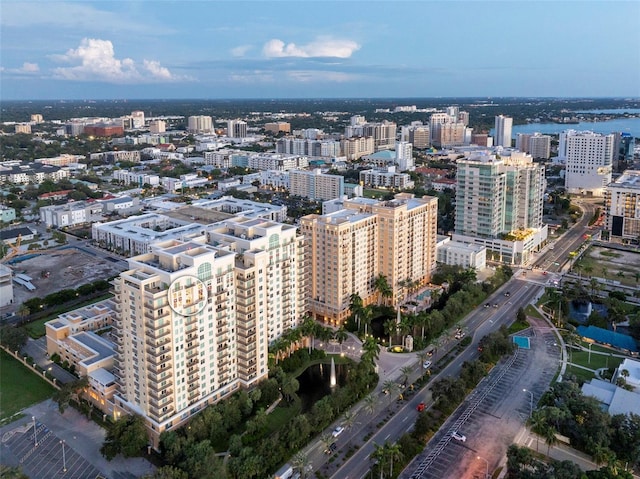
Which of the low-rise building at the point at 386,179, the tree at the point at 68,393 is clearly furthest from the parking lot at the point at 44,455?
the low-rise building at the point at 386,179

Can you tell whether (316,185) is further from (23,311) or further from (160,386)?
(160,386)

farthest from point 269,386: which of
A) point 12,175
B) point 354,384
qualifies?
point 12,175

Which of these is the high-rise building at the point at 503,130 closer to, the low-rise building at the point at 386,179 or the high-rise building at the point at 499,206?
the low-rise building at the point at 386,179

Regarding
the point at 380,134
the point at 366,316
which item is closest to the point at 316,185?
the point at 366,316

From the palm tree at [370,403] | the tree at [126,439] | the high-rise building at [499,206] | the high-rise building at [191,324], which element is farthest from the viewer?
the high-rise building at [499,206]

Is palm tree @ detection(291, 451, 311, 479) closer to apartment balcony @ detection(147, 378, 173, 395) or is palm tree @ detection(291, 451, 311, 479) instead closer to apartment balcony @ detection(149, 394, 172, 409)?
apartment balcony @ detection(149, 394, 172, 409)

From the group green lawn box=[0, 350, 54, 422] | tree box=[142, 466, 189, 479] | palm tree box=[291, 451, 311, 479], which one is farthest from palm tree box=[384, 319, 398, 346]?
green lawn box=[0, 350, 54, 422]
